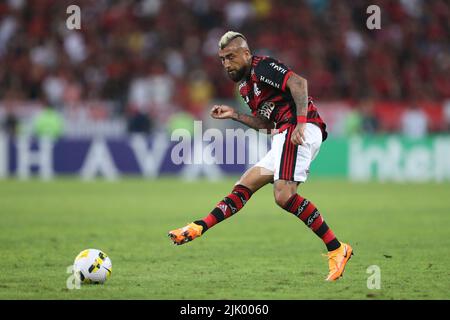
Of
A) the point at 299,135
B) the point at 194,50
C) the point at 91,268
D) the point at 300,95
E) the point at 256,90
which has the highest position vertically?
the point at 194,50

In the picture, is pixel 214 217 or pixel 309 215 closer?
pixel 309 215

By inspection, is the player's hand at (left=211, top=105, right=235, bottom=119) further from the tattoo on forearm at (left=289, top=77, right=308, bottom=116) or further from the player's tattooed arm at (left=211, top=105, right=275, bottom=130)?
the tattoo on forearm at (left=289, top=77, right=308, bottom=116)

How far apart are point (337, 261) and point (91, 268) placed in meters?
2.08

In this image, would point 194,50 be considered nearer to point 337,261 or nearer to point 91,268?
point 337,261

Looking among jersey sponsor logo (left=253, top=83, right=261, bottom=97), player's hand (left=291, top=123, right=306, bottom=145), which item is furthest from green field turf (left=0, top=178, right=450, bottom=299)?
jersey sponsor logo (left=253, top=83, right=261, bottom=97)

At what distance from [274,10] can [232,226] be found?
14103mm

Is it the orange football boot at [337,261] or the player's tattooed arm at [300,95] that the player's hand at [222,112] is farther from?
the orange football boot at [337,261]

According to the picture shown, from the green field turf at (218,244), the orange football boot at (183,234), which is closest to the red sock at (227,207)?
the orange football boot at (183,234)

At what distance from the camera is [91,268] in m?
7.24

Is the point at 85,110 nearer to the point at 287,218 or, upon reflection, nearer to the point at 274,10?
the point at 274,10

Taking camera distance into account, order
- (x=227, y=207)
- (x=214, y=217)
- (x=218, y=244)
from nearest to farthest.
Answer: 1. (x=214, y=217)
2. (x=227, y=207)
3. (x=218, y=244)

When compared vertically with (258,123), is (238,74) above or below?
above

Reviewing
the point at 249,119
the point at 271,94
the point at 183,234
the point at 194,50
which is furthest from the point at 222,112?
the point at 194,50

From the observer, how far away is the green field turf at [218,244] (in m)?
7.02
